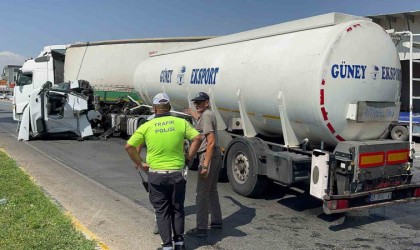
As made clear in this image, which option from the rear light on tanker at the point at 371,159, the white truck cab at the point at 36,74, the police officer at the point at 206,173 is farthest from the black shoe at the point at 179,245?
the white truck cab at the point at 36,74


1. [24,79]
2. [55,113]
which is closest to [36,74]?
[24,79]

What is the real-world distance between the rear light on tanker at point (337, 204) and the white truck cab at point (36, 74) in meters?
15.3

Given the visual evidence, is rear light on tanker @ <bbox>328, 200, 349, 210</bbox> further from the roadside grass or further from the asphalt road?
the roadside grass

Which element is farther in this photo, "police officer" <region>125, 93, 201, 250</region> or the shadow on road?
the shadow on road

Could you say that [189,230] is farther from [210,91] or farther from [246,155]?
[210,91]

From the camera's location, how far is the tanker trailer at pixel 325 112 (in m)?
5.98

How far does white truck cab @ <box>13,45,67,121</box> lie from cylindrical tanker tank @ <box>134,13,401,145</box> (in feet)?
42.3

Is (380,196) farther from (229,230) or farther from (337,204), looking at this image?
(229,230)

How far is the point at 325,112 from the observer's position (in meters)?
6.10

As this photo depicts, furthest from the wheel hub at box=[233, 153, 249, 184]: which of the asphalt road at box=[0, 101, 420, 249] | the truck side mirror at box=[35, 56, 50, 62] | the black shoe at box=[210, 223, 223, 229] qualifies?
the truck side mirror at box=[35, 56, 50, 62]

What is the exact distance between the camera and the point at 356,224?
6047 millimetres

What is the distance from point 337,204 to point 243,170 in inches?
82.5

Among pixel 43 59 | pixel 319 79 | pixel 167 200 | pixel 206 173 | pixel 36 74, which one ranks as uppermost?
pixel 43 59

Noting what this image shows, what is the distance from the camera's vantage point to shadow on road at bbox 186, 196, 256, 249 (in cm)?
505
